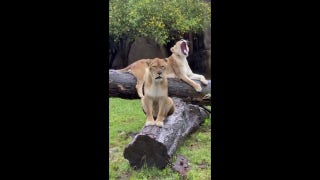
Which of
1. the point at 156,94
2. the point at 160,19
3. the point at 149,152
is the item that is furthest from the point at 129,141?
the point at 160,19

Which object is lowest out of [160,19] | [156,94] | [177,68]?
[156,94]

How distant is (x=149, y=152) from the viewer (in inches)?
114

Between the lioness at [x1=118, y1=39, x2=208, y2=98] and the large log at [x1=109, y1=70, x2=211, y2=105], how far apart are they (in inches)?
1.3

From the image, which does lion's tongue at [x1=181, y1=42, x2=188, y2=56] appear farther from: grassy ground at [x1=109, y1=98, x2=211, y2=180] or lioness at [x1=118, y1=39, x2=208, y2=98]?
grassy ground at [x1=109, y1=98, x2=211, y2=180]

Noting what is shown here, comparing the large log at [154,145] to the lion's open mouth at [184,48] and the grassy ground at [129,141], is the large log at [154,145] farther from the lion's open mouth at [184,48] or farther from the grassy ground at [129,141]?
the lion's open mouth at [184,48]

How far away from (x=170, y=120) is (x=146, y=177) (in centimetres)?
43

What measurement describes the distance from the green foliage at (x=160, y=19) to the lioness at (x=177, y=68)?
0.29ft

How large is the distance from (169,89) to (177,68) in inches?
5.9

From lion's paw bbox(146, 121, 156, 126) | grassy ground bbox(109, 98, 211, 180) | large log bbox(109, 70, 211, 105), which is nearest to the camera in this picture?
grassy ground bbox(109, 98, 211, 180)

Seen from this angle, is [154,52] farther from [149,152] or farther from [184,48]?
[149,152]

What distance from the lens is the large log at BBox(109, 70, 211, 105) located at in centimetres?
312

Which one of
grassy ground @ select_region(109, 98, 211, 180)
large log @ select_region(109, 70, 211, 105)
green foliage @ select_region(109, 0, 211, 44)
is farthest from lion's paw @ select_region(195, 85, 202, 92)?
green foliage @ select_region(109, 0, 211, 44)

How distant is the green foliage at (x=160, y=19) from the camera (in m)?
3.12

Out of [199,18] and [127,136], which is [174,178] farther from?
[199,18]
